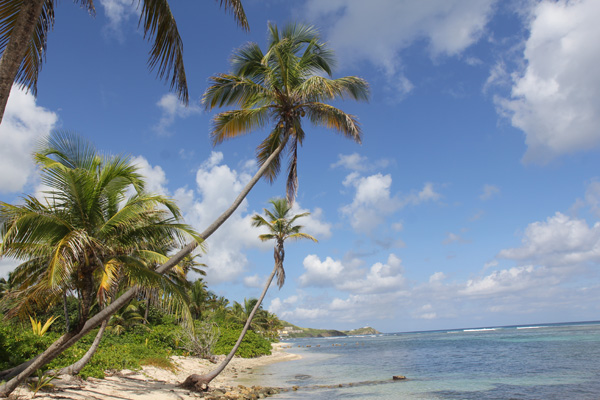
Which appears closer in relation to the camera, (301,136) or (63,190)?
(63,190)

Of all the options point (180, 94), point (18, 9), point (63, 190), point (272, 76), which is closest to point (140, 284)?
point (63, 190)

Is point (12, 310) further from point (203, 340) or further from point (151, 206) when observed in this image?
point (203, 340)

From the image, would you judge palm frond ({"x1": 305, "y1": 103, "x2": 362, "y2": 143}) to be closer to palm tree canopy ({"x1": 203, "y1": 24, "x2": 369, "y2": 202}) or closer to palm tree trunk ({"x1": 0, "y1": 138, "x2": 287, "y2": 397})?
palm tree canopy ({"x1": 203, "y1": 24, "x2": 369, "y2": 202})

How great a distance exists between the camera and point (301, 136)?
38.3 ft

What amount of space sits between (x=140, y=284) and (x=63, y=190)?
2206 millimetres

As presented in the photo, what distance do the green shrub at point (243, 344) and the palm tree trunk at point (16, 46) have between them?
82.5 ft

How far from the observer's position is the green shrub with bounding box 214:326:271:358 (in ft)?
89.4

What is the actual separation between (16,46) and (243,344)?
2927 centimetres

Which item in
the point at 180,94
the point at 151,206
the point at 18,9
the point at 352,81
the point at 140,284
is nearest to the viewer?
the point at 18,9

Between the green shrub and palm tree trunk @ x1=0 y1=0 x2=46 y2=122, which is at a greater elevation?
palm tree trunk @ x1=0 y1=0 x2=46 y2=122

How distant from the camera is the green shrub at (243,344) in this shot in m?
27.3

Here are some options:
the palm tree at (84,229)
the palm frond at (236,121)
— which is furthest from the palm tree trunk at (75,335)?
the palm frond at (236,121)

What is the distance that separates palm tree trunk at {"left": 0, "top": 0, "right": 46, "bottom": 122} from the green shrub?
82.5 feet

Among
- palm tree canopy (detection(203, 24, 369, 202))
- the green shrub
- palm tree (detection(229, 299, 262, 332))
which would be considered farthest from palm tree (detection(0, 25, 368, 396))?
palm tree (detection(229, 299, 262, 332))
